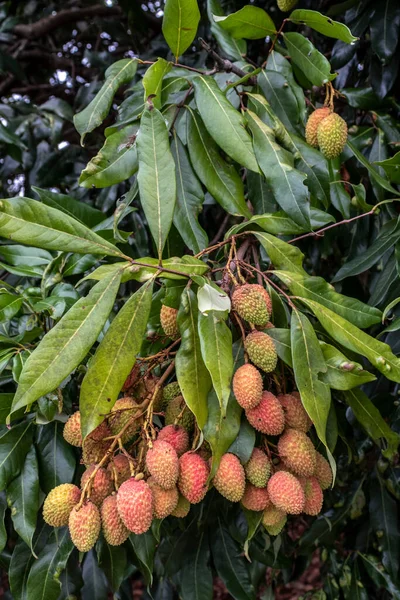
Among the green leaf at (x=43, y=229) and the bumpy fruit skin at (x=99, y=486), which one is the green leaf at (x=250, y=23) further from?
the bumpy fruit skin at (x=99, y=486)

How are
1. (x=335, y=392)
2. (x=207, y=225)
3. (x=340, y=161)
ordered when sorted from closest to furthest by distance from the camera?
(x=335, y=392) → (x=340, y=161) → (x=207, y=225)

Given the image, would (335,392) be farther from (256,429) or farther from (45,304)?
(45,304)

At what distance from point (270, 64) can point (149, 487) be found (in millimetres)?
835

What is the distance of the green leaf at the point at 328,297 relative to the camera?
87 cm

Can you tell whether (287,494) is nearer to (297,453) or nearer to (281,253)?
(297,453)

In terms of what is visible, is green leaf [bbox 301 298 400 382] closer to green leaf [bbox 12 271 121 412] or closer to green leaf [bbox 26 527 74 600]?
green leaf [bbox 12 271 121 412]

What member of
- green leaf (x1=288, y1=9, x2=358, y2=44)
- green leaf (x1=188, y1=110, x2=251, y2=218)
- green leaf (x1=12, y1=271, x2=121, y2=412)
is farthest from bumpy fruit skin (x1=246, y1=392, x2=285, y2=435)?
green leaf (x1=288, y1=9, x2=358, y2=44)

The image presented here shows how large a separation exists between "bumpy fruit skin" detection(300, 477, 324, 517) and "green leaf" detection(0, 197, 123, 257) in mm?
412

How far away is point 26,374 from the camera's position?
0.72 metres

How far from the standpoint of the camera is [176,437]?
81cm

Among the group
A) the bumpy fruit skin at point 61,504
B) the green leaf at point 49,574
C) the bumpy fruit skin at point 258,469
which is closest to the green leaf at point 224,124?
the bumpy fruit skin at point 258,469

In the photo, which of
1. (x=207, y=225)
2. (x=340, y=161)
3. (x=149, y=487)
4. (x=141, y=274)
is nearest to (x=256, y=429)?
(x=149, y=487)

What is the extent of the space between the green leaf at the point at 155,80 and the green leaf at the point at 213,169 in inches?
3.6

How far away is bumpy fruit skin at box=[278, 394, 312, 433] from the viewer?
0.82 metres
